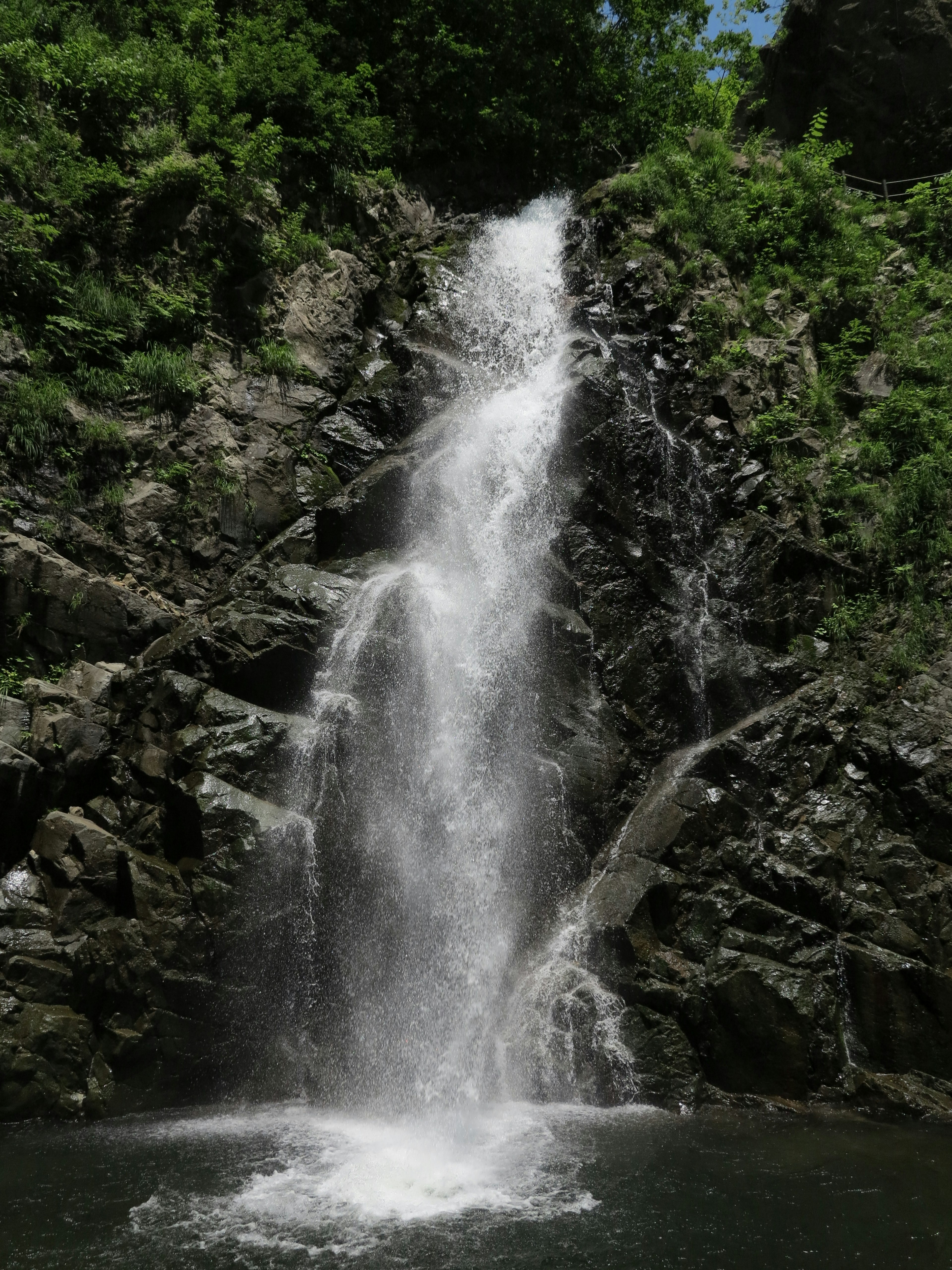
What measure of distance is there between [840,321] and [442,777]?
45.7ft

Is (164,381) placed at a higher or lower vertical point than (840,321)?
lower

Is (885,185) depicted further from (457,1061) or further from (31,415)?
(457,1061)

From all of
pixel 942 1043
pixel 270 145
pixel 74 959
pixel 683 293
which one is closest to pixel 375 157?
pixel 270 145

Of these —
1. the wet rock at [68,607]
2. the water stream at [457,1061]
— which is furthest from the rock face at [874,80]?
the wet rock at [68,607]

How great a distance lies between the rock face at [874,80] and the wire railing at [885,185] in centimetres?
25

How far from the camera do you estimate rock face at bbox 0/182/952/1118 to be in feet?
31.4

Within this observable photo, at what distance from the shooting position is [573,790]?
38.0 ft

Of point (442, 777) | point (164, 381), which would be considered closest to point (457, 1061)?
Result: point (442, 777)

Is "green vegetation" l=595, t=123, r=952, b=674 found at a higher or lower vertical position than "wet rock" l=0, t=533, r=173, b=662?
higher

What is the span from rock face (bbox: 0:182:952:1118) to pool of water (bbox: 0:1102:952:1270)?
92 centimetres

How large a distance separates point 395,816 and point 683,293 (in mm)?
13200

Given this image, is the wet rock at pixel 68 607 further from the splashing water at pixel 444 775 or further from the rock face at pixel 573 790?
the splashing water at pixel 444 775

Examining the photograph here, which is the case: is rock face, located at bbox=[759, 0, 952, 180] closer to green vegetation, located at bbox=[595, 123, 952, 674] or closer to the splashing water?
green vegetation, located at bbox=[595, 123, 952, 674]

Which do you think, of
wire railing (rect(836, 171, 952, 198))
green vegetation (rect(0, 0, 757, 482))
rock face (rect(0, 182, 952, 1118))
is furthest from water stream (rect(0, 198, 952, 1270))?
wire railing (rect(836, 171, 952, 198))
